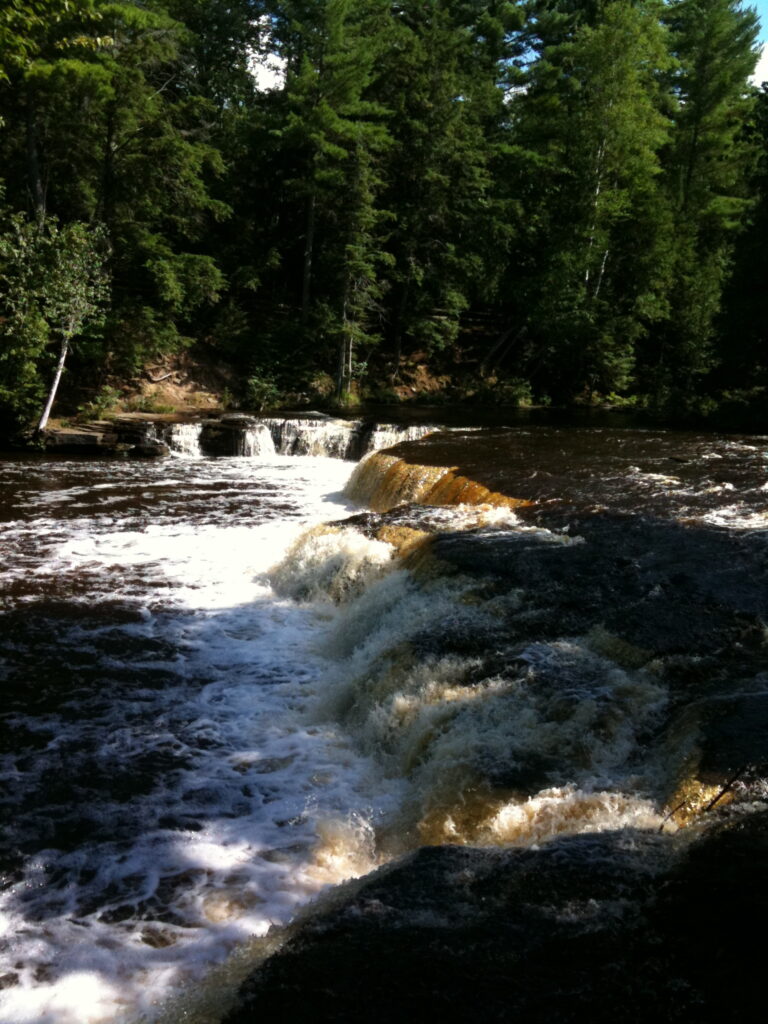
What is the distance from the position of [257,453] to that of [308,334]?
7.21 metres

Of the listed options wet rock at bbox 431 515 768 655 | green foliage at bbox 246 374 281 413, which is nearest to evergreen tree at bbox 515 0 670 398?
green foliage at bbox 246 374 281 413

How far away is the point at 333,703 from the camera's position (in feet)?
18.1

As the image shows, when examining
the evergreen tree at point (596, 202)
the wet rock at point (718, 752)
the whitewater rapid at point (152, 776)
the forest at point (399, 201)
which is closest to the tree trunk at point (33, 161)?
the forest at point (399, 201)

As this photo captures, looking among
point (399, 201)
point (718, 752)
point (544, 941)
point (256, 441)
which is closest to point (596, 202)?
point (399, 201)

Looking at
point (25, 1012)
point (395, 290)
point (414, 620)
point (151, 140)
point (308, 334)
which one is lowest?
point (25, 1012)

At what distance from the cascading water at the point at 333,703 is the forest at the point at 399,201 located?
9.73 meters

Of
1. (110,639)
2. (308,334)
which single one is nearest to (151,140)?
(308,334)

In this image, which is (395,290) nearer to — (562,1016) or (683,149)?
(683,149)

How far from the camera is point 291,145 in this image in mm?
21250

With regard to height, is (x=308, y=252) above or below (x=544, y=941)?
above

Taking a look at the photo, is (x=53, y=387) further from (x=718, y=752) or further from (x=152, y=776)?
(x=718, y=752)

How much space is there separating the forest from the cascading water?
9.73 meters

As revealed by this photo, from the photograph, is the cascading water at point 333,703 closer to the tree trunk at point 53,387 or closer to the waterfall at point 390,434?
the waterfall at point 390,434

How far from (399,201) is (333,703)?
2146 centimetres
